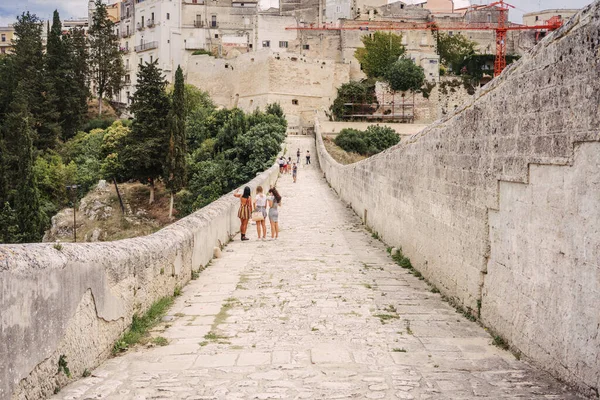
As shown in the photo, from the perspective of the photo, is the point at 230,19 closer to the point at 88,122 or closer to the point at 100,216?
the point at 88,122

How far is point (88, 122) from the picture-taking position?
54.6 m

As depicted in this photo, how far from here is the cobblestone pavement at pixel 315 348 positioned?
412 centimetres

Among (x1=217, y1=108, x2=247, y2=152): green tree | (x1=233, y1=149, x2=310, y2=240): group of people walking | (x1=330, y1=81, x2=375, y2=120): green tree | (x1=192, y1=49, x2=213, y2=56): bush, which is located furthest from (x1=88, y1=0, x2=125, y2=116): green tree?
(x1=233, y1=149, x2=310, y2=240): group of people walking

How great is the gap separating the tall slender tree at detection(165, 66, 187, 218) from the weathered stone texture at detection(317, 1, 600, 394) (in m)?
29.9

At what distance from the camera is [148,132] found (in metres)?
37.3

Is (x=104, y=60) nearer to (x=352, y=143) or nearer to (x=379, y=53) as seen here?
(x=352, y=143)

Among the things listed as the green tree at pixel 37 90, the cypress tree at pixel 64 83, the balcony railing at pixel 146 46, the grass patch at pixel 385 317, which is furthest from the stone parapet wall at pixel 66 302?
the balcony railing at pixel 146 46

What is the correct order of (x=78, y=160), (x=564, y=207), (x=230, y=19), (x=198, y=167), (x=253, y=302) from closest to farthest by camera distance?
(x=564, y=207)
(x=253, y=302)
(x=198, y=167)
(x=78, y=160)
(x=230, y=19)

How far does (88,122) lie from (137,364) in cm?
5379

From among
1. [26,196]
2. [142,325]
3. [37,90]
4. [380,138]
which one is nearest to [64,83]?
[37,90]

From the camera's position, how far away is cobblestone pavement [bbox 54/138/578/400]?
4.12 m

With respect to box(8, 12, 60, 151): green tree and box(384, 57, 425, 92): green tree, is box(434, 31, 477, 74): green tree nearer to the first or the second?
box(384, 57, 425, 92): green tree

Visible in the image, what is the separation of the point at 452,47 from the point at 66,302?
77430 millimetres

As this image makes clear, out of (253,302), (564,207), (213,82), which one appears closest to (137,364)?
(253,302)
